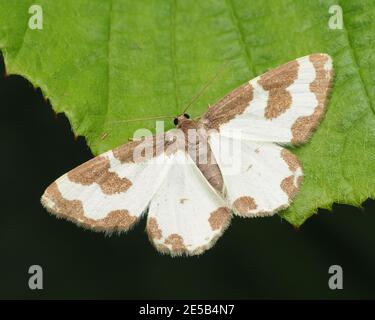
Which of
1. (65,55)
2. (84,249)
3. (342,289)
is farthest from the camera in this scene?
(84,249)

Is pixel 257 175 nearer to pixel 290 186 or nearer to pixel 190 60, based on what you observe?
pixel 290 186

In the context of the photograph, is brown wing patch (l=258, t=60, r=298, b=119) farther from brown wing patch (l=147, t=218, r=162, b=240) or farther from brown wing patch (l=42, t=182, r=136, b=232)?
brown wing patch (l=42, t=182, r=136, b=232)

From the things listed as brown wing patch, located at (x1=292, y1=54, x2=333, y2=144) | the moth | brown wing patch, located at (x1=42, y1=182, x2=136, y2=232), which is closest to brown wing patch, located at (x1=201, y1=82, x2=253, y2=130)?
the moth

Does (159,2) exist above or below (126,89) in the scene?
above

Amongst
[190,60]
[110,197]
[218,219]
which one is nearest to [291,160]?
[218,219]

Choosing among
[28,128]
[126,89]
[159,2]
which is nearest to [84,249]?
[28,128]

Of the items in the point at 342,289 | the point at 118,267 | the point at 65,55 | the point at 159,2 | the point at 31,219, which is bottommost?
the point at 342,289

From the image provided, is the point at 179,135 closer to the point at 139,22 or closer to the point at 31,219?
the point at 139,22

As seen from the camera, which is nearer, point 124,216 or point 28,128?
point 124,216
